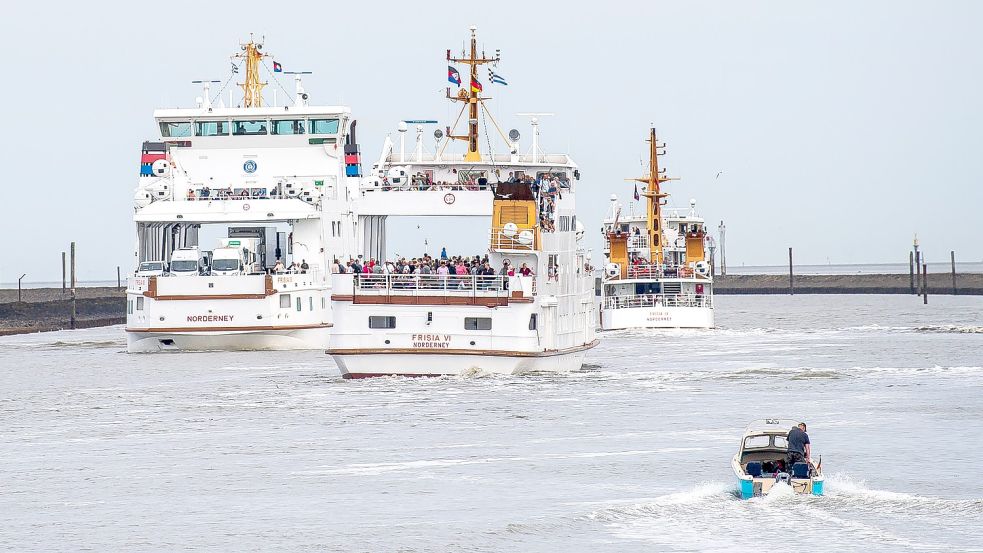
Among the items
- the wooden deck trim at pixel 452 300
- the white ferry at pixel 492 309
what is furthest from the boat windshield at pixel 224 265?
the wooden deck trim at pixel 452 300

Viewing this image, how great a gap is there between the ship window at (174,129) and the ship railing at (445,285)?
27.0 m

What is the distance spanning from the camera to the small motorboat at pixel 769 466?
95.5 feet

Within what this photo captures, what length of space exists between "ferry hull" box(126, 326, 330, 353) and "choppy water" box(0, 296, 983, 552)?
7.26 ft

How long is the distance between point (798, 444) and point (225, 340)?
36530 millimetres

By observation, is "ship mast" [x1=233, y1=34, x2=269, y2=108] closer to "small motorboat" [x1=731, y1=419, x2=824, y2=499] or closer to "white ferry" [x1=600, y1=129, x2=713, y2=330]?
"white ferry" [x1=600, y1=129, x2=713, y2=330]

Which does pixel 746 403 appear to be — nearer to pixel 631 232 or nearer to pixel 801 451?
pixel 801 451

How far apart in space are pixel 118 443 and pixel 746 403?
1670 cm

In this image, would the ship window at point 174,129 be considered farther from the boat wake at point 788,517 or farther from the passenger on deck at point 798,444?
the passenger on deck at point 798,444

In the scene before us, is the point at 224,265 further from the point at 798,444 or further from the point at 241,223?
the point at 798,444

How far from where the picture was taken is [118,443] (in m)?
37.3

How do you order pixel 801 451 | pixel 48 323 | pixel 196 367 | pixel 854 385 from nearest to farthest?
pixel 801 451 → pixel 854 385 → pixel 196 367 → pixel 48 323

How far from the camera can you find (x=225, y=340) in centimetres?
6247

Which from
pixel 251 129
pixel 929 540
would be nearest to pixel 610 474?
pixel 929 540

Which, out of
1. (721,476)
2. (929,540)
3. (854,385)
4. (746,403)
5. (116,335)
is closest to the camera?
(929,540)
